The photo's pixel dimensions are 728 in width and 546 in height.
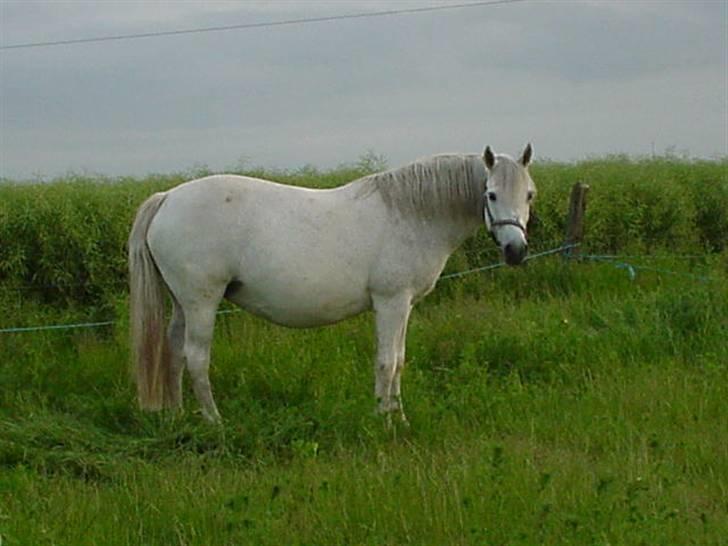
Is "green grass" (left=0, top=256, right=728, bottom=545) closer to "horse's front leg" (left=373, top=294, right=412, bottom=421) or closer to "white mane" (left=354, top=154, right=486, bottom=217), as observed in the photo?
"horse's front leg" (left=373, top=294, right=412, bottom=421)

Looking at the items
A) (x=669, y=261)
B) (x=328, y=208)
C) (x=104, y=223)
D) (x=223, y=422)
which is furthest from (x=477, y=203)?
(x=669, y=261)

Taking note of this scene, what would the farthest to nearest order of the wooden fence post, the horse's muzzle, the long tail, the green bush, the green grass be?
the wooden fence post, the green bush, the long tail, the horse's muzzle, the green grass

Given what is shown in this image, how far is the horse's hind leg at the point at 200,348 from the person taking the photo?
22.3 ft

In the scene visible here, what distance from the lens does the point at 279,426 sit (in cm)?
631

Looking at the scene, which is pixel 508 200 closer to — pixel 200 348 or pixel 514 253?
pixel 514 253

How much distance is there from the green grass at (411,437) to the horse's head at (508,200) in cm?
106

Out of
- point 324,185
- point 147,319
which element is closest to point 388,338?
point 147,319

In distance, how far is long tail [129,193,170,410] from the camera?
6.79 metres

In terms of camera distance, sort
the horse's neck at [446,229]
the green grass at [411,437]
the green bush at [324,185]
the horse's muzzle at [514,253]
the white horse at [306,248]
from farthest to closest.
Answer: the green bush at [324,185]
the horse's neck at [446,229]
the white horse at [306,248]
the horse's muzzle at [514,253]
the green grass at [411,437]

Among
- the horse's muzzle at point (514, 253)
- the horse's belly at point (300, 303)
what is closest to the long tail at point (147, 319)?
the horse's belly at point (300, 303)


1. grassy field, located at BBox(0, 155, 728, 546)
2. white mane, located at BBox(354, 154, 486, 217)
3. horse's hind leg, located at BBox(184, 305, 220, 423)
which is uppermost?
white mane, located at BBox(354, 154, 486, 217)

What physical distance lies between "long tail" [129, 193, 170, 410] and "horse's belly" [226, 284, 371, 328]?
0.48 metres

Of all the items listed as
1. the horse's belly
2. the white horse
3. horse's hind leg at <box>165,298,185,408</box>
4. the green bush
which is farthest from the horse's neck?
the green bush

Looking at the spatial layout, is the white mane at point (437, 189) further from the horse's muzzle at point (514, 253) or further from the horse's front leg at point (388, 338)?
the horse's front leg at point (388, 338)
